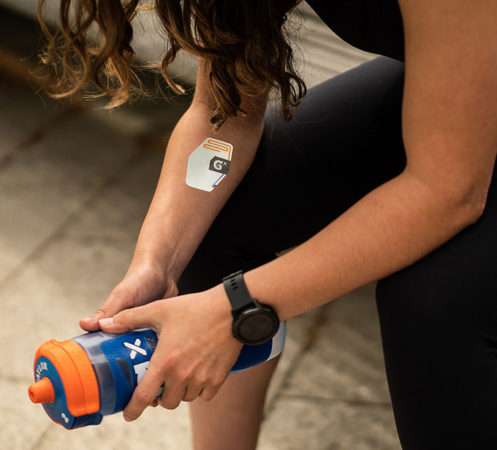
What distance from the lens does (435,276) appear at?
2.68ft

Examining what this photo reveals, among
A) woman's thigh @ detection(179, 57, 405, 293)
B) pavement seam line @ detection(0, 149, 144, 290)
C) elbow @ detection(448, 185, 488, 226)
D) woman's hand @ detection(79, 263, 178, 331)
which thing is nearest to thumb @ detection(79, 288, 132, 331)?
woman's hand @ detection(79, 263, 178, 331)

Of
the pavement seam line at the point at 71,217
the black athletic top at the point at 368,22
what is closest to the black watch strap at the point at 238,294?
the black athletic top at the point at 368,22

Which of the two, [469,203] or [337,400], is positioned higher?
[469,203]

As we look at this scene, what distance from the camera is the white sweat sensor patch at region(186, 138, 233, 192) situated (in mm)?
1010

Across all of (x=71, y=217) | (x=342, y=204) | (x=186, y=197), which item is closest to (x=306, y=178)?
(x=342, y=204)

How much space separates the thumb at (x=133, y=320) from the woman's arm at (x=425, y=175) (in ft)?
0.39

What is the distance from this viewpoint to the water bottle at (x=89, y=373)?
0.79 m

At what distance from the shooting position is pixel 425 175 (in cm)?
76

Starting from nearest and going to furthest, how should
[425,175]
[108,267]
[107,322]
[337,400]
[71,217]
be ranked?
[425,175], [107,322], [337,400], [108,267], [71,217]

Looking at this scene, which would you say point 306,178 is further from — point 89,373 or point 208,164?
point 89,373

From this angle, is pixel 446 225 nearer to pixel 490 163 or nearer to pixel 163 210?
pixel 490 163

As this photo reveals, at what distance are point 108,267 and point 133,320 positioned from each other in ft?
3.13

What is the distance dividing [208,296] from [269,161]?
0.27m

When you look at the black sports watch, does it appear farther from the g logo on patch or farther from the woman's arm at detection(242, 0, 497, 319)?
the g logo on patch
